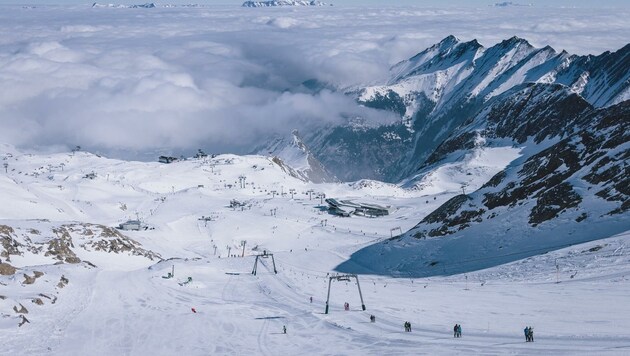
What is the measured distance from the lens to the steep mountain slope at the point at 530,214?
74.1 m

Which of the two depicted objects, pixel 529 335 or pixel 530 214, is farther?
pixel 530 214

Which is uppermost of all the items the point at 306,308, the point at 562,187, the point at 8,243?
the point at 562,187

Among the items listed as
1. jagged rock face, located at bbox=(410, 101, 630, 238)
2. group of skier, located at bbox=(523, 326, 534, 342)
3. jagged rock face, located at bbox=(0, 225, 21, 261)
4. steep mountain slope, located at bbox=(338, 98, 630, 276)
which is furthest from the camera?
jagged rock face, located at bbox=(0, 225, 21, 261)

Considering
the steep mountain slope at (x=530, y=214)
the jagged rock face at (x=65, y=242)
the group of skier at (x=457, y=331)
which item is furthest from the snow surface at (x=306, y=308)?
the steep mountain slope at (x=530, y=214)

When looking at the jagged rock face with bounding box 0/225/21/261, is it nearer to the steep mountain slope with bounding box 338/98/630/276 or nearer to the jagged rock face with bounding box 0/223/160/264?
the jagged rock face with bounding box 0/223/160/264

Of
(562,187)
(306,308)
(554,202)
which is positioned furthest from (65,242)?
(562,187)

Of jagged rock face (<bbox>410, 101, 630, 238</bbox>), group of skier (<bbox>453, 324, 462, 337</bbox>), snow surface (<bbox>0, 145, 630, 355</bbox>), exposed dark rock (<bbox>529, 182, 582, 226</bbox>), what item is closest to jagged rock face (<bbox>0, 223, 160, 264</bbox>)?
snow surface (<bbox>0, 145, 630, 355</bbox>)

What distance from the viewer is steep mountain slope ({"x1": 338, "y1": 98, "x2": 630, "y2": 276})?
74062 millimetres

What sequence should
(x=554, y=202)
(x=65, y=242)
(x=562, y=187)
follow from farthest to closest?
(x=65, y=242) → (x=562, y=187) → (x=554, y=202)

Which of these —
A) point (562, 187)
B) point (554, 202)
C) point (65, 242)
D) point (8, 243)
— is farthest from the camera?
point (65, 242)

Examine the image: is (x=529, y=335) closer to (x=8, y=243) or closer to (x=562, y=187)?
(x=562, y=187)

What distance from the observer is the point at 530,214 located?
3221 inches

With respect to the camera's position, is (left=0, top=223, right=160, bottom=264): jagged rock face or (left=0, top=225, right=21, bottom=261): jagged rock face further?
(left=0, top=223, right=160, bottom=264): jagged rock face

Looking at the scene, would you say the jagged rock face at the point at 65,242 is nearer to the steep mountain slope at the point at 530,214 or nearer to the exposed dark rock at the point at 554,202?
the steep mountain slope at the point at 530,214
